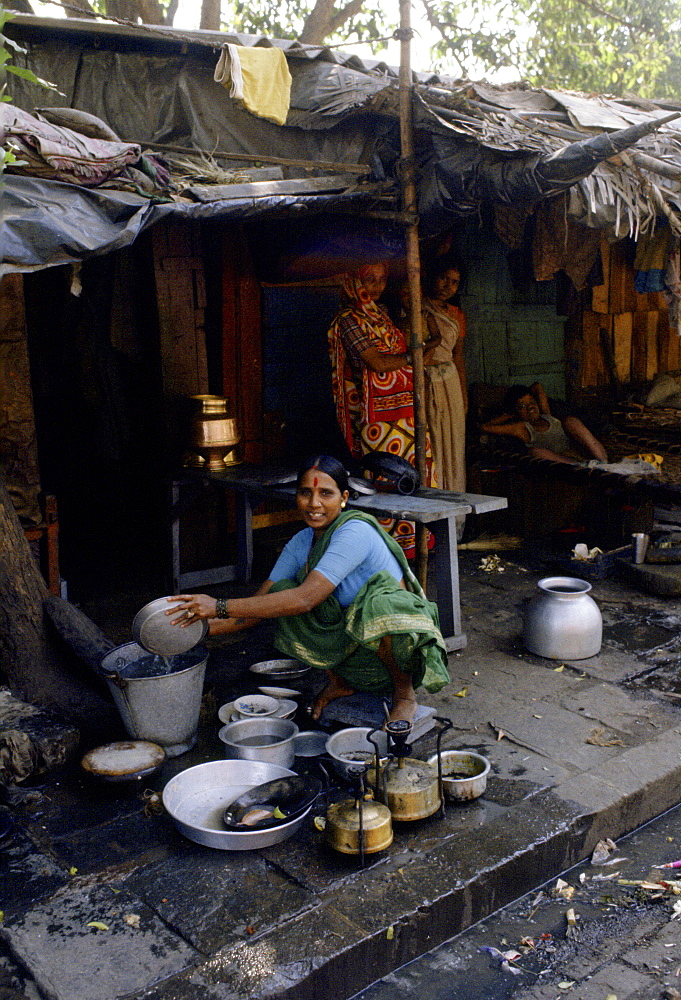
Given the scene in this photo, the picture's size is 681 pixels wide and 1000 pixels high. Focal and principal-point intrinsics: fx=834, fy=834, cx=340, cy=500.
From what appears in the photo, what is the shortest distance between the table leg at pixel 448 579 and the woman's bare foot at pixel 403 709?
43.7 inches

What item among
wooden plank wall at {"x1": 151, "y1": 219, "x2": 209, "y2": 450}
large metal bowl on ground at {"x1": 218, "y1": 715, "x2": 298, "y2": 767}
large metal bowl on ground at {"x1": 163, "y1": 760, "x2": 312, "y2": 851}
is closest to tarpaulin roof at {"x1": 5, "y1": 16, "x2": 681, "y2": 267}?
wooden plank wall at {"x1": 151, "y1": 219, "x2": 209, "y2": 450}

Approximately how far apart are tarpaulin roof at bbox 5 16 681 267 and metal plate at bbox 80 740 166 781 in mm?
2940

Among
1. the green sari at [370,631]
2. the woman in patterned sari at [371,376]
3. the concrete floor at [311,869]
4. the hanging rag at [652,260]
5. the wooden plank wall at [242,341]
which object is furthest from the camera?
the hanging rag at [652,260]

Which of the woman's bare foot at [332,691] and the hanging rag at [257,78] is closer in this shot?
the woman's bare foot at [332,691]

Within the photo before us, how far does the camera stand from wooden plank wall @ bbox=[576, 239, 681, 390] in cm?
928

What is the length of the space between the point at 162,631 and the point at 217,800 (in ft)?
2.42

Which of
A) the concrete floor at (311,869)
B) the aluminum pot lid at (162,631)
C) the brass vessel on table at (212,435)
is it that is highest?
the brass vessel on table at (212,435)

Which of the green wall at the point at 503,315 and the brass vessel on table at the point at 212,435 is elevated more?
the green wall at the point at 503,315

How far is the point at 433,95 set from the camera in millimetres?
5398

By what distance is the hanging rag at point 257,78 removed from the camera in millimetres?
5129

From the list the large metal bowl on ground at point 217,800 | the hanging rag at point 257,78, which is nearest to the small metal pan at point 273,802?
the large metal bowl on ground at point 217,800

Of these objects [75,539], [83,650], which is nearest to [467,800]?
[83,650]

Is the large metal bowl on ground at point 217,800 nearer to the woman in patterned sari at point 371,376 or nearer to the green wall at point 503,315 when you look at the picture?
the woman in patterned sari at point 371,376

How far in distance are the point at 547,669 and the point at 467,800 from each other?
171 cm
